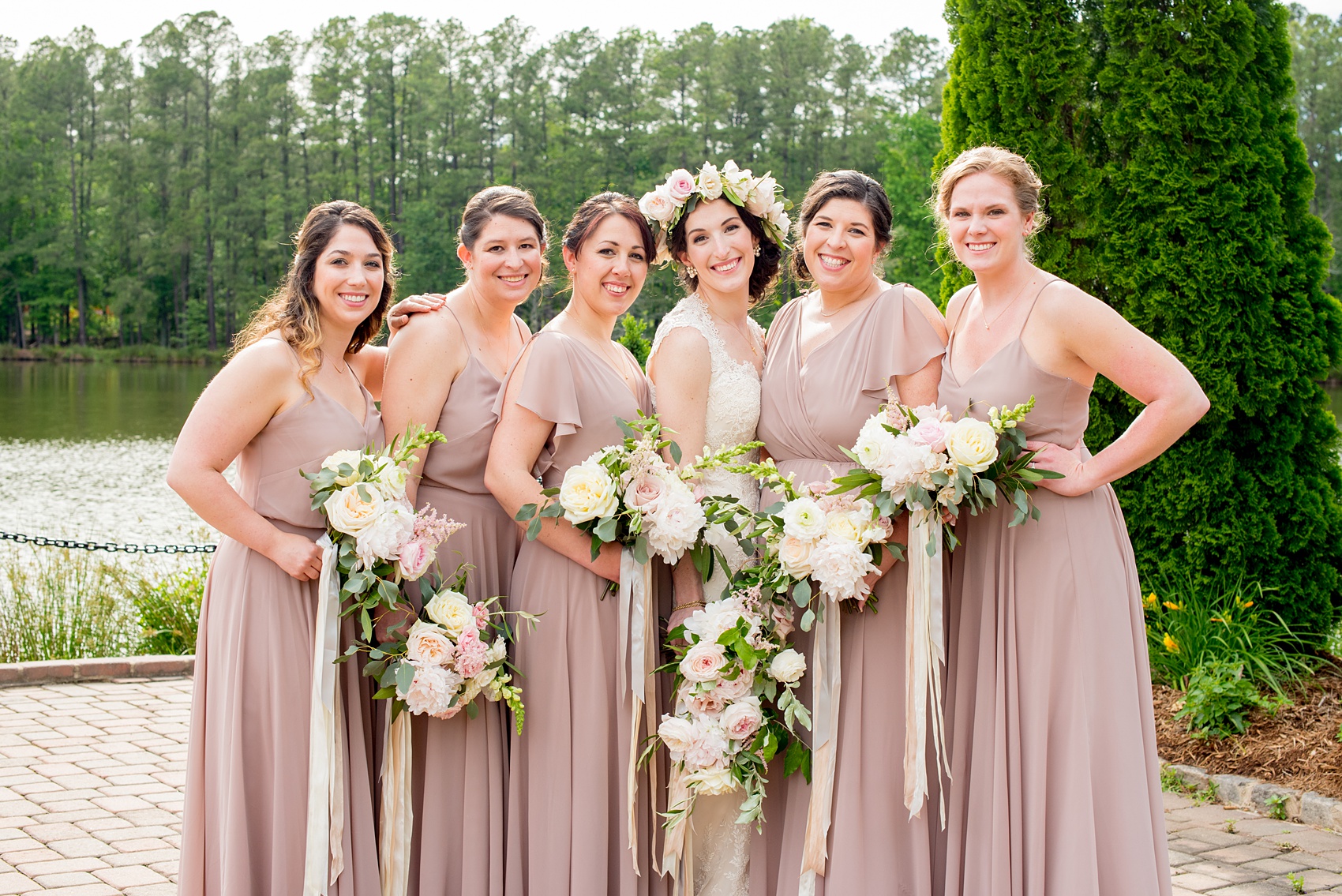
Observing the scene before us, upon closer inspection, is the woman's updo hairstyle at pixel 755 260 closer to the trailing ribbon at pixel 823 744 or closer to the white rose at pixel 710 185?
the white rose at pixel 710 185

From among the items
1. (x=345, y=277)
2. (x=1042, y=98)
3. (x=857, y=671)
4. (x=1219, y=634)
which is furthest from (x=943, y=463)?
(x=1042, y=98)

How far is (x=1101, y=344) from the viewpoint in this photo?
3855 mm

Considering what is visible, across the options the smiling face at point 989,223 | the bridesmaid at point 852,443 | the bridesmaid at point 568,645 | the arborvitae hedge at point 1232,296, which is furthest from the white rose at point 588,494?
the arborvitae hedge at point 1232,296

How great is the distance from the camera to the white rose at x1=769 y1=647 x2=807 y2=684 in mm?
4020

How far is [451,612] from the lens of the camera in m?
3.99

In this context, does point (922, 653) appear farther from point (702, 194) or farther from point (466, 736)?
point (702, 194)

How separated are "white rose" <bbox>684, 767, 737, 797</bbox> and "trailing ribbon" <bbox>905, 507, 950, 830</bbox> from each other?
2.00 ft

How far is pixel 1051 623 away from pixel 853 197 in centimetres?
170

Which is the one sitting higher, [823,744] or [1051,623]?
[1051,623]

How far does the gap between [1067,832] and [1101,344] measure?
5.35ft

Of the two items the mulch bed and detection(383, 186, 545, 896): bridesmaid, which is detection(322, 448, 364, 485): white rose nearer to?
detection(383, 186, 545, 896): bridesmaid

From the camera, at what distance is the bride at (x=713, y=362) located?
4285 mm

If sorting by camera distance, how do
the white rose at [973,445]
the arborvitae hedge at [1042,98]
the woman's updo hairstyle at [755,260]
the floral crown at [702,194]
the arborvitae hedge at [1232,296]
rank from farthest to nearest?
the arborvitae hedge at [1042,98], the arborvitae hedge at [1232,296], the woman's updo hairstyle at [755,260], the floral crown at [702,194], the white rose at [973,445]

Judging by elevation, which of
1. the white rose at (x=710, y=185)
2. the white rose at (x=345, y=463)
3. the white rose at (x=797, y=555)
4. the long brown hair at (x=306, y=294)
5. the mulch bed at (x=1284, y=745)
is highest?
the white rose at (x=710, y=185)
